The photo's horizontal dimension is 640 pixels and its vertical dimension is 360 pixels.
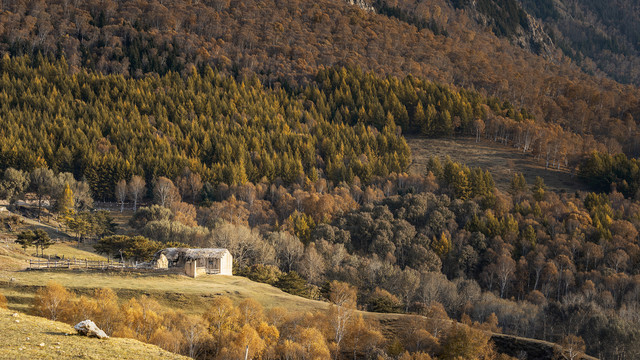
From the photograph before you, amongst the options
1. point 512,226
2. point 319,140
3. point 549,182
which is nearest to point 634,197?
point 549,182

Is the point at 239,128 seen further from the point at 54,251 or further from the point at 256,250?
the point at 54,251

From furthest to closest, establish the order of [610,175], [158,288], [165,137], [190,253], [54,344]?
[165,137]
[610,175]
[190,253]
[158,288]
[54,344]

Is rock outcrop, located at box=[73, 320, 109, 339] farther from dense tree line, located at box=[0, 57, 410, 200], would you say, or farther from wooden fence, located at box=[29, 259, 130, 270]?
dense tree line, located at box=[0, 57, 410, 200]

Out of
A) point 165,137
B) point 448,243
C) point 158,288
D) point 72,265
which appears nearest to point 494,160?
point 448,243

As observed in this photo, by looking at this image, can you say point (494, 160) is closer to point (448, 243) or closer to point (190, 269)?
point (448, 243)

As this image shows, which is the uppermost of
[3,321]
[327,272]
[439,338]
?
[3,321]

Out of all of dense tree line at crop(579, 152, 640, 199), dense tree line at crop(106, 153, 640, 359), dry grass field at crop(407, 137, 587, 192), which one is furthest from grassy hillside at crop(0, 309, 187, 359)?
dense tree line at crop(579, 152, 640, 199)

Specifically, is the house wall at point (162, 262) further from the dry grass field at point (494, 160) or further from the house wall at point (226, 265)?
the dry grass field at point (494, 160)
